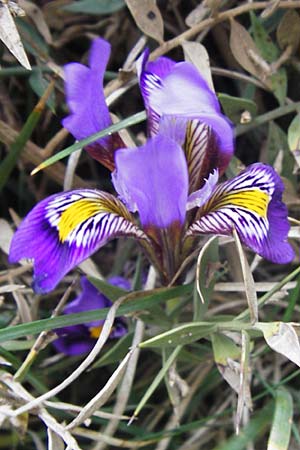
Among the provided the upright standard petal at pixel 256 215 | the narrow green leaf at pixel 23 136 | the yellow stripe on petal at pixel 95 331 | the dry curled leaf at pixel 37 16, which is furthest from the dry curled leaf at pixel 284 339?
the dry curled leaf at pixel 37 16

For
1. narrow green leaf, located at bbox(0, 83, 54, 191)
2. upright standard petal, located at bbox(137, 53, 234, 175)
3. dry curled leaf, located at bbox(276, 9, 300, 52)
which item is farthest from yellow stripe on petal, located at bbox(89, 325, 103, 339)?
dry curled leaf, located at bbox(276, 9, 300, 52)

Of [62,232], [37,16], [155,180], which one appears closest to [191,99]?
[155,180]

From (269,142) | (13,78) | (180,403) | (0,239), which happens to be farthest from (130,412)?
(13,78)

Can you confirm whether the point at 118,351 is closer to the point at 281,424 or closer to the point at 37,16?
the point at 281,424

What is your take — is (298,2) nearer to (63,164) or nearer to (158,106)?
(158,106)

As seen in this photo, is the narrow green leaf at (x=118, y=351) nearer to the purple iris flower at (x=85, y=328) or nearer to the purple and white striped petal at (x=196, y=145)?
the purple iris flower at (x=85, y=328)

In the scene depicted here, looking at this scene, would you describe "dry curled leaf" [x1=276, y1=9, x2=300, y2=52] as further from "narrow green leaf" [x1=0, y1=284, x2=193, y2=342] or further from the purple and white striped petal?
"narrow green leaf" [x1=0, y1=284, x2=193, y2=342]
